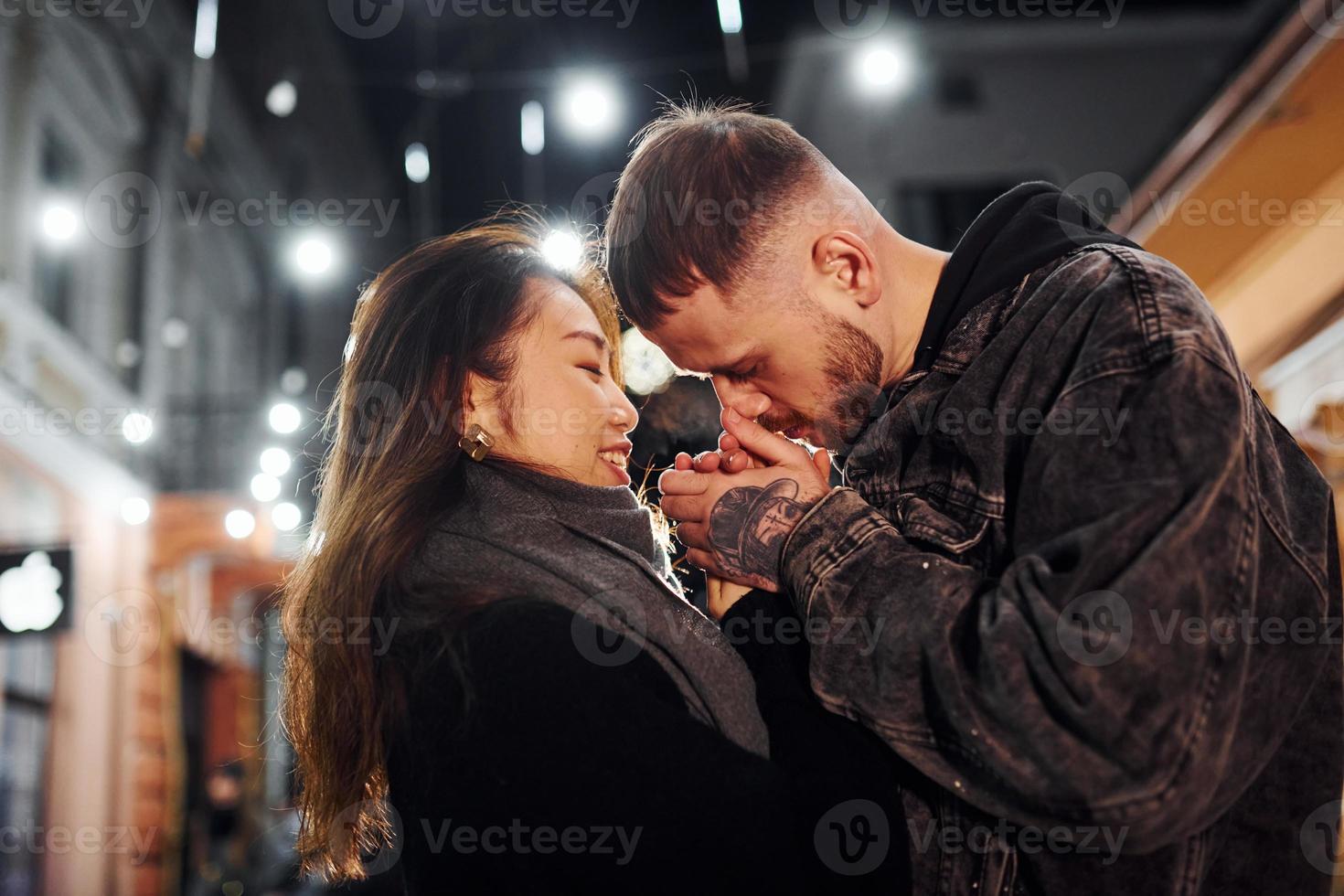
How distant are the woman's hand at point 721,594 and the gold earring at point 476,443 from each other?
0.50 metres

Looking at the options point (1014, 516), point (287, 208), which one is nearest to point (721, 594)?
point (1014, 516)

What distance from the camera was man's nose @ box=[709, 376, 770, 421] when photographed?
206 centimetres

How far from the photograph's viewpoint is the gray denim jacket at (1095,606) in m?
1.27

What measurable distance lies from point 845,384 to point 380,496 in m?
0.89

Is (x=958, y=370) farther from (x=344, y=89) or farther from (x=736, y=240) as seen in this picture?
(x=344, y=89)

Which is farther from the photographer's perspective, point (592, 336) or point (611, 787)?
point (592, 336)

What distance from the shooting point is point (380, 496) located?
201 cm

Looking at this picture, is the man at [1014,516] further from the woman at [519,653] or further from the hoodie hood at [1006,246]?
the woman at [519,653]

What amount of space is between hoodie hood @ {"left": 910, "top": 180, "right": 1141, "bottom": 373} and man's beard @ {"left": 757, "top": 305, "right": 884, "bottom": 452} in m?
0.09

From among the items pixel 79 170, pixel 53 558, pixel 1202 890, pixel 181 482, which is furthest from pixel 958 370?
pixel 181 482

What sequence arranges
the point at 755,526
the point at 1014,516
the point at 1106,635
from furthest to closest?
the point at 755,526 < the point at 1014,516 < the point at 1106,635

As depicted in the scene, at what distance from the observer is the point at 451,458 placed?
6.84 feet

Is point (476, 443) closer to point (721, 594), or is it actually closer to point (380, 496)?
point (380, 496)

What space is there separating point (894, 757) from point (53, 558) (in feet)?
16.9
